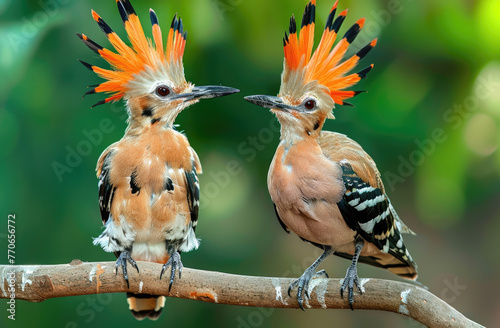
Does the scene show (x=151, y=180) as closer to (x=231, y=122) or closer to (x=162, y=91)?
(x=162, y=91)

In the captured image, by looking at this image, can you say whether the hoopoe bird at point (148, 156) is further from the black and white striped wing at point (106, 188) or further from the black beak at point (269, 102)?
the black beak at point (269, 102)

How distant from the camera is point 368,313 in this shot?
176 inches

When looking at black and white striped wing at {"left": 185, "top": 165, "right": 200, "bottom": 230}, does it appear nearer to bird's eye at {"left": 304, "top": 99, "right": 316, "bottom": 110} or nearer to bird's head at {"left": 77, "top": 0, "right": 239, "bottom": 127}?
bird's head at {"left": 77, "top": 0, "right": 239, "bottom": 127}

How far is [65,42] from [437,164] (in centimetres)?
234

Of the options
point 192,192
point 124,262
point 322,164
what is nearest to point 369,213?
point 322,164

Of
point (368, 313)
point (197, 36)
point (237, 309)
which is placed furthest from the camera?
point (368, 313)

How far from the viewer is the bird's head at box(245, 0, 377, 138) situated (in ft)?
8.20

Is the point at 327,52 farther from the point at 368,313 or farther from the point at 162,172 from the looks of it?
the point at 368,313

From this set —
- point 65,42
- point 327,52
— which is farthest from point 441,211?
point 65,42

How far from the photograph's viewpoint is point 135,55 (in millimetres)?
2619

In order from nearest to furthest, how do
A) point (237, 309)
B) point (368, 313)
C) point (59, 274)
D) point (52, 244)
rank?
point (59, 274) < point (52, 244) < point (237, 309) < point (368, 313)

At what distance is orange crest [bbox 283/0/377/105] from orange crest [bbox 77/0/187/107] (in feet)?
1.53

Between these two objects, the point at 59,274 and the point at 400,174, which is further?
the point at 400,174

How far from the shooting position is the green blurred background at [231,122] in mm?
3686
